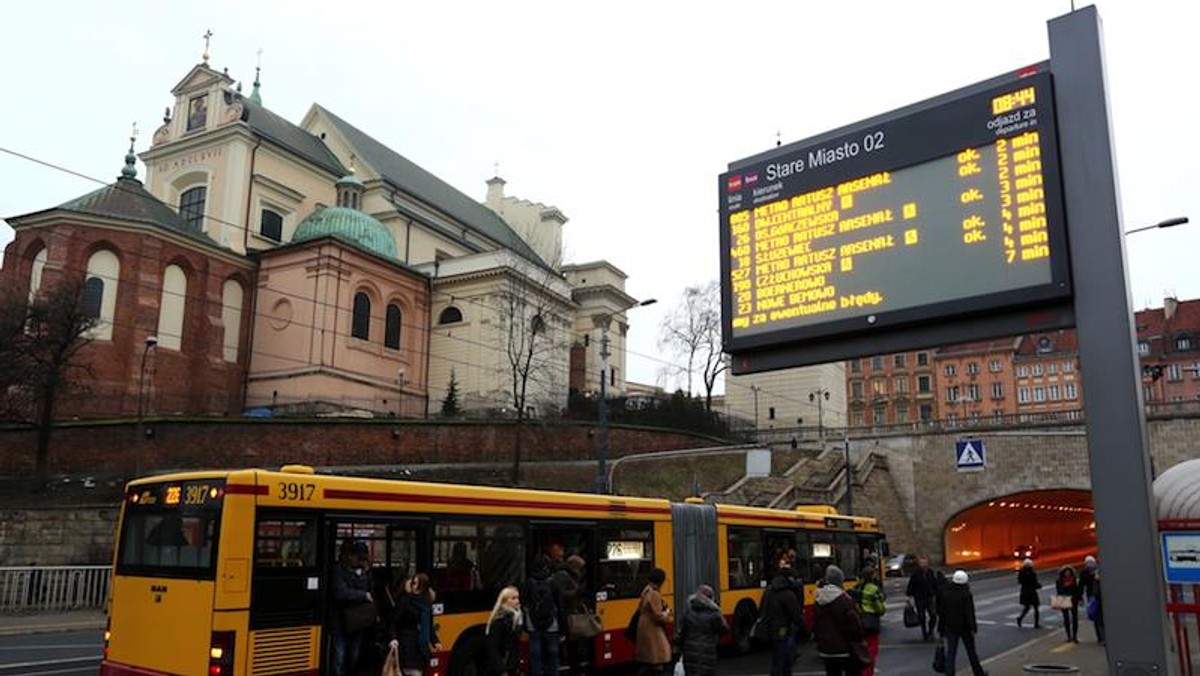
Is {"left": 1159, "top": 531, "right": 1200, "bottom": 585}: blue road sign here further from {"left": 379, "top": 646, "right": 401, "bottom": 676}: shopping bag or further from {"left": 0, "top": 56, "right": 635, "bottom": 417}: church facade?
{"left": 0, "top": 56, "right": 635, "bottom": 417}: church facade

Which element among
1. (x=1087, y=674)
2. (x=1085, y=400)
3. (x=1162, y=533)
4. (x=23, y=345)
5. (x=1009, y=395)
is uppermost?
(x=1009, y=395)

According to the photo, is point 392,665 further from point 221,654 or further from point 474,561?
point 474,561

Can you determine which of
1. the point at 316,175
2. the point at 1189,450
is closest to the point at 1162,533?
the point at 1189,450

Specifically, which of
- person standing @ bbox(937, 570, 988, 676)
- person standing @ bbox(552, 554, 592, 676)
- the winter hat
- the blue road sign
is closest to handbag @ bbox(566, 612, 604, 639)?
person standing @ bbox(552, 554, 592, 676)

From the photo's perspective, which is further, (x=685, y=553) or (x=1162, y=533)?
(x=685, y=553)

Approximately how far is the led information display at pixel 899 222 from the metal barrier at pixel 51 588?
75.6ft

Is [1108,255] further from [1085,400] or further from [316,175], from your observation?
[316,175]

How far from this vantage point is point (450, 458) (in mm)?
42969

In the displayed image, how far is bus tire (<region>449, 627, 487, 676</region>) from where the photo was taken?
39.3 ft

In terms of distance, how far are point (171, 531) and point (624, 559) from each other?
23.8 ft

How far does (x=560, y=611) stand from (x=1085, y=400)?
7014 millimetres

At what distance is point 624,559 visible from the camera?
50.0 feet

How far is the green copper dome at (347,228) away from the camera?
5506 centimetres

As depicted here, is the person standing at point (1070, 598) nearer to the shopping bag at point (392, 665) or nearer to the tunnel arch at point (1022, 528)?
the shopping bag at point (392, 665)
